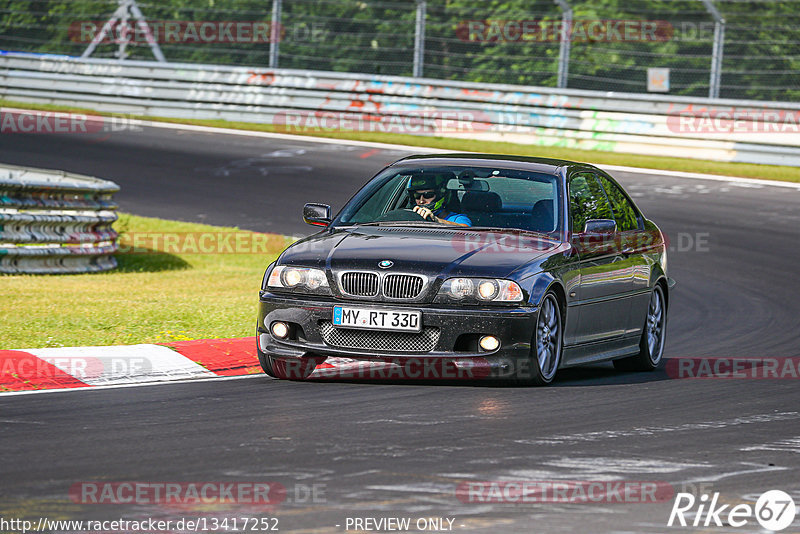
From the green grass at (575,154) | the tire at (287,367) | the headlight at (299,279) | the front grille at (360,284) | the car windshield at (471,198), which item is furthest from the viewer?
the green grass at (575,154)

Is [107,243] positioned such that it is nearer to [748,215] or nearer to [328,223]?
[328,223]

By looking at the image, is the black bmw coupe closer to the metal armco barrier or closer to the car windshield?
the car windshield

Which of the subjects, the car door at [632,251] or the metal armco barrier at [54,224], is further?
the metal armco barrier at [54,224]

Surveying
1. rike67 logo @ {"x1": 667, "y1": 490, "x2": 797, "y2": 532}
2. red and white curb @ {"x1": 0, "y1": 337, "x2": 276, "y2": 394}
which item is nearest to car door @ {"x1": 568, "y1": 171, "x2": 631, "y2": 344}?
red and white curb @ {"x1": 0, "y1": 337, "x2": 276, "y2": 394}

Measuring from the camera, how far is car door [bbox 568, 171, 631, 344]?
31.4 ft

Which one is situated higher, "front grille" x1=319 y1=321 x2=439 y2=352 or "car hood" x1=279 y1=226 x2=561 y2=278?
"car hood" x1=279 y1=226 x2=561 y2=278

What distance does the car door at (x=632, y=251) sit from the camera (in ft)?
33.9

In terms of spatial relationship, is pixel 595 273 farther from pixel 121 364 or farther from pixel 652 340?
pixel 121 364

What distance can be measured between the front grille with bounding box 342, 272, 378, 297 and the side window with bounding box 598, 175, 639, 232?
253 centimetres

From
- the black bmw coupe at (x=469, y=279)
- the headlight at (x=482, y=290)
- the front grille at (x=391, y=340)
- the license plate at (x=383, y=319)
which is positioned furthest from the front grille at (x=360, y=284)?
the headlight at (x=482, y=290)

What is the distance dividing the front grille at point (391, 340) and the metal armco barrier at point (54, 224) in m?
A: 7.10

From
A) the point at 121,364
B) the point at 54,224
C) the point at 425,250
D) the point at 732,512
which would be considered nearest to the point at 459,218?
the point at 425,250

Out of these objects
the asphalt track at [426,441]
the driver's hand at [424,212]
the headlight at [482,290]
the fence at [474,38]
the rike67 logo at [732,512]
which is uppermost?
the fence at [474,38]

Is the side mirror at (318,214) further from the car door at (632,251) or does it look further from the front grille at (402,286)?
the car door at (632,251)
